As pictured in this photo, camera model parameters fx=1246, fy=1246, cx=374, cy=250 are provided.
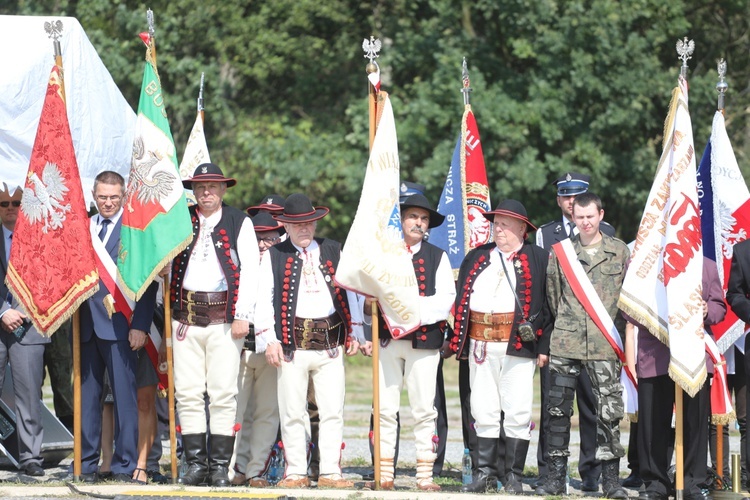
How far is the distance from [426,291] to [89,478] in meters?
2.92

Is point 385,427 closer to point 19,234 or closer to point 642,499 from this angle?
point 642,499

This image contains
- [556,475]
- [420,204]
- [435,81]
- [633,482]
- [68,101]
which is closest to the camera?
[556,475]

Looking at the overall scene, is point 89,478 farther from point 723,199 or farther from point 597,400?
point 723,199

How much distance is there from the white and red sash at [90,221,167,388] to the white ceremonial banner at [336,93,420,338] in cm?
168

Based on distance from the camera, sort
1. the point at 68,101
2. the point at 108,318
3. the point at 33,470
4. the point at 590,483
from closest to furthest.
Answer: the point at 108,318 < the point at 590,483 < the point at 33,470 < the point at 68,101

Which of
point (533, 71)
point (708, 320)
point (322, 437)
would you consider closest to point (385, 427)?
point (322, 437)

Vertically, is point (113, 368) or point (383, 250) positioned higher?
point (383, 250)

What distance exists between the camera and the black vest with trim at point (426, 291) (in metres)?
9.38

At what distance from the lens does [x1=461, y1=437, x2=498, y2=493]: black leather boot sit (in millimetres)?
9320

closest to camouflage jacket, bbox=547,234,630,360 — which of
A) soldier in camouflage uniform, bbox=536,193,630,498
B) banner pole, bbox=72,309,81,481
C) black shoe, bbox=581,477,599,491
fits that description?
soldier in camouflage uniform, bbox=536,193,630,498

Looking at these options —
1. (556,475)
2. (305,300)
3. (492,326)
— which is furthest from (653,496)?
(305,300)

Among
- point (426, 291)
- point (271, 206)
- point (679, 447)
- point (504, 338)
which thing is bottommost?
point (679, 447)

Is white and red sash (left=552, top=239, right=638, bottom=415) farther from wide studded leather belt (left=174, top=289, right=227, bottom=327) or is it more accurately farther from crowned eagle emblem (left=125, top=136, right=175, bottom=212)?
crowned eagle emblem (left=125, top=136, right=175, bottom=212)

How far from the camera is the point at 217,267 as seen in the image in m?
9.32
